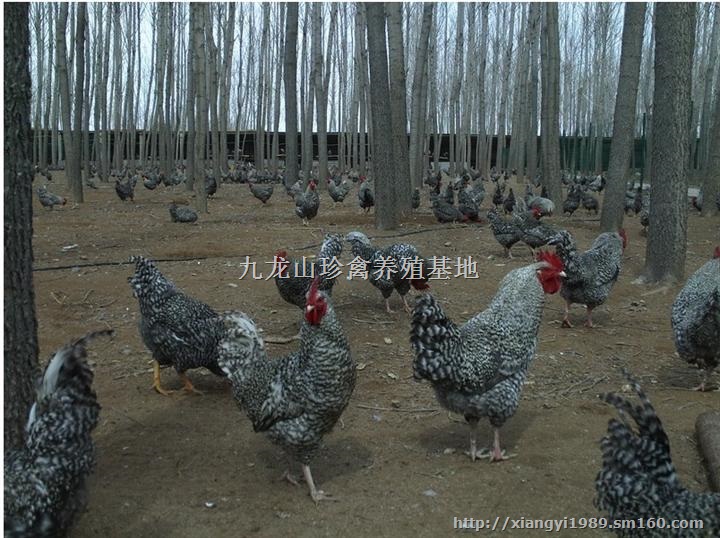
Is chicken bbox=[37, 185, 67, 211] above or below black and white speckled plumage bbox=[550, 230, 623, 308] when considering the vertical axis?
above

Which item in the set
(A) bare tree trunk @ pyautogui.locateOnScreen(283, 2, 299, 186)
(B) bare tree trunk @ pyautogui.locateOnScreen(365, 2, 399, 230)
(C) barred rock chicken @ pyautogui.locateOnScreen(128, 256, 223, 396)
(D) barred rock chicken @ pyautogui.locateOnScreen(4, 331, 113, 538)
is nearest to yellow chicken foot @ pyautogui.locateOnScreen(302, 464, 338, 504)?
(D) barred rock chicken @ pyautogui.locateOnScreen(4, 331, 113, 538)

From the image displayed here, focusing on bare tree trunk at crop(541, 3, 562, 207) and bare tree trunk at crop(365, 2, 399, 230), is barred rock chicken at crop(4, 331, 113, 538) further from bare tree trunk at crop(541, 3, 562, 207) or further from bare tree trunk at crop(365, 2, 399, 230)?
bare tree trunk at crop(541, 3, 562, 207)

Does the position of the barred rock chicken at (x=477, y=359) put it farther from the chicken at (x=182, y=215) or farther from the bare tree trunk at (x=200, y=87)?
the bare tree trunk at (x=200, y=87)

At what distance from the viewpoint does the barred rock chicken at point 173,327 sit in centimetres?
516

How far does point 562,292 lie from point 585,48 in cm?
4149

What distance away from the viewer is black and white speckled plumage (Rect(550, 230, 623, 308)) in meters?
7.20

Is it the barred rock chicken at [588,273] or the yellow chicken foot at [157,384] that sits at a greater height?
the barred rock chicken at [588,273]

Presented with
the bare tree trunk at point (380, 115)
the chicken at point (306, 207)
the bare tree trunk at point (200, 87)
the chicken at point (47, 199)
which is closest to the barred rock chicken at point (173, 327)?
the bare tree trunk at point (380, 115)

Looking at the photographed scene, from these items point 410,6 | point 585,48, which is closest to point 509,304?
point 410,6

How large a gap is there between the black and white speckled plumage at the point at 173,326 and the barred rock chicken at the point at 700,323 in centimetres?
389

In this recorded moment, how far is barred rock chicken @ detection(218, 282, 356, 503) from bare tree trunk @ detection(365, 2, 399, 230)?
318 inches

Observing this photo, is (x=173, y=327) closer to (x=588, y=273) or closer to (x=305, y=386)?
(x=305, y=386)

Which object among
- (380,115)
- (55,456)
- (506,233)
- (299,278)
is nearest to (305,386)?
(55,456)

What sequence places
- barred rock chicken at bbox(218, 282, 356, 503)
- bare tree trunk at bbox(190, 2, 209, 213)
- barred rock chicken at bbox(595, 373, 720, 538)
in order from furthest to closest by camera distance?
bare tree trunk at bbox(190, 2, 209, 213)
barred rock chicken at bbox(218, 282, 356, 503)
barred rock chicken at bbox(595, 373, 720, 538)
